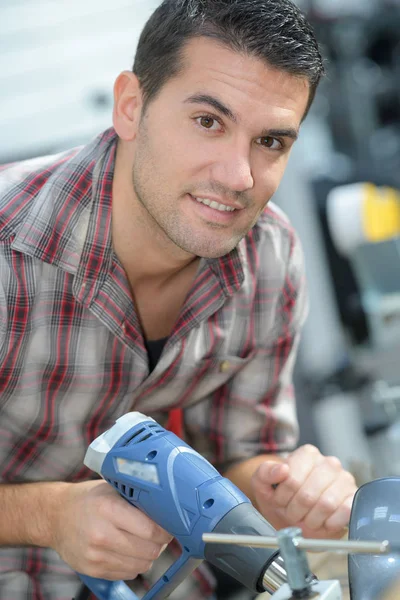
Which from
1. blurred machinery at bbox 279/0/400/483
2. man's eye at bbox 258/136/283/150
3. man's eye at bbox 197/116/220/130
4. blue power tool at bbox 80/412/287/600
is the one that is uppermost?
man's eye at bbox 197/116/220/130

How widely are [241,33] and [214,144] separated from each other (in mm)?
179

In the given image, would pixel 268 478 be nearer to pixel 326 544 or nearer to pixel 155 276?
pixel 155 276

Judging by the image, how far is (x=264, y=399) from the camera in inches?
64.7

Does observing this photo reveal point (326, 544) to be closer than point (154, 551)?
Yes

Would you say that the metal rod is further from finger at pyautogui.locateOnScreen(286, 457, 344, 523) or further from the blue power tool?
finger at pyautogui.locateOnScreen(286, 457, 344, 523)

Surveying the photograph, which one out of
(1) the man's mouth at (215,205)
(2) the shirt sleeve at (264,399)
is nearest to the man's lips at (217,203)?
(1) the man's mouth at (215,205)

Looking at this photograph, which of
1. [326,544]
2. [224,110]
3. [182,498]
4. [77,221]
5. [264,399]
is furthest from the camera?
[264,399]

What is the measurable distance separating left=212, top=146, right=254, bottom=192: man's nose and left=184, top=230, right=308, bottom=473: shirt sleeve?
381mm

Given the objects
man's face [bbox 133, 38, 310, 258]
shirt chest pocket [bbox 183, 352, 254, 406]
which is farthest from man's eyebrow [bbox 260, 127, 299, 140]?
shirt chest pocket [bbox 183, 352, 254, 406]

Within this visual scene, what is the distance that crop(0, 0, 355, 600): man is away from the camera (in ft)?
4.08

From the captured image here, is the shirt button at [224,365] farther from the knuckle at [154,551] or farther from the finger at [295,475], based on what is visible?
the knuckle at [154,551]

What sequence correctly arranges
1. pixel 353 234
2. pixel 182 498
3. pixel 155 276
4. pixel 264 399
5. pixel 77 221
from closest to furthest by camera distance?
pixel 182 498 → pixel 77 221 → pixel 155 276 → pixel 264 399 → pixel 353 234

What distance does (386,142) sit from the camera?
15.3 feet


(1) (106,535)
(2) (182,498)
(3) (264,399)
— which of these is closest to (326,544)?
(2) (182,498)
